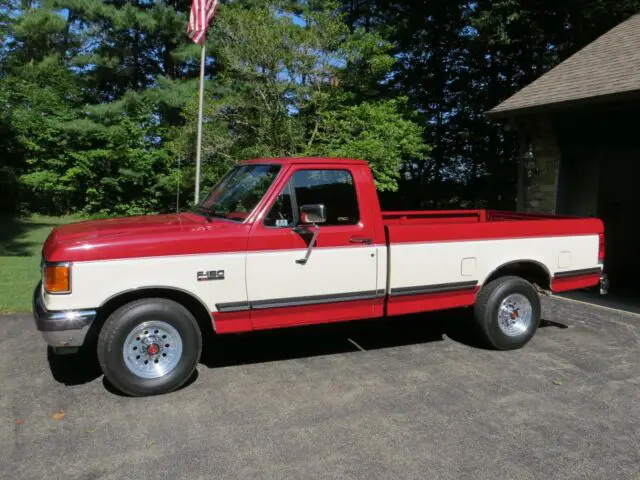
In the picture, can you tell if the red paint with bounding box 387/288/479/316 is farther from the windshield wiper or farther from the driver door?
the windshield wiper

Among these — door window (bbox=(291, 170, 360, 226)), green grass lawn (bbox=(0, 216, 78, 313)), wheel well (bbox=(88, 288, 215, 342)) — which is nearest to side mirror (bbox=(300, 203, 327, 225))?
door window (bbox=(291, 170, 360, 226))

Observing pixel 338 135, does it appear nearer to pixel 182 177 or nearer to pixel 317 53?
pixel 317 53

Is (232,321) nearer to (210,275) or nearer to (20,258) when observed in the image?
(210,275)

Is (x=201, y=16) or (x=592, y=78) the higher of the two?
(x=201, y=16)

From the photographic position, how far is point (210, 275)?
4.47 metres

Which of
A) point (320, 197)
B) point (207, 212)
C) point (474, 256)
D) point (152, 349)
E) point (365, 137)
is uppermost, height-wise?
point (365, 137)

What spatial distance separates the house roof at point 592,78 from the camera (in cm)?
828

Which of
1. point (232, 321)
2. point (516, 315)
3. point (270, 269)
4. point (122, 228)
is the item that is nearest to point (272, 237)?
point (270, 269)

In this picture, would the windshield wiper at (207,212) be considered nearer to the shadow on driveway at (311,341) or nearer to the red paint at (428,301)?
the shadow on driveway at (311,341)

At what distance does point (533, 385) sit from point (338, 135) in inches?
395

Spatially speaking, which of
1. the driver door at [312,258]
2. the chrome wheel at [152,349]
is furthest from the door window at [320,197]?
the chrome wheel at [152,349]

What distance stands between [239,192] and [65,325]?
1938mm

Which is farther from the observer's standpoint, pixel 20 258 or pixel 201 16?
pixel 20 258

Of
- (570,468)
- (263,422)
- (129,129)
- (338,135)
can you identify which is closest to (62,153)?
(129,129)
